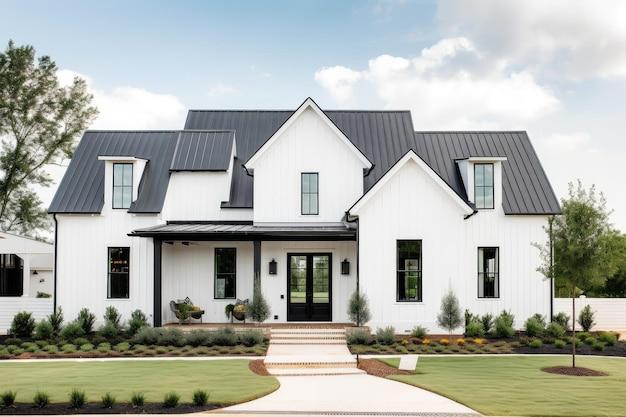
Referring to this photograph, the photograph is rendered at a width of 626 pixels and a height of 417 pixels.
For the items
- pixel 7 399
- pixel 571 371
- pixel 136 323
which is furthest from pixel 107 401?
pixel 136 323

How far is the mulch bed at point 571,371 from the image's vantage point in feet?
57.8

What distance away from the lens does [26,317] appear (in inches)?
1037

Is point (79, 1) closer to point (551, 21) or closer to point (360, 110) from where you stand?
point (360, 110)

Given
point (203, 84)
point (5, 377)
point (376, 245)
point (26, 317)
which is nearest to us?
point (5, 377)

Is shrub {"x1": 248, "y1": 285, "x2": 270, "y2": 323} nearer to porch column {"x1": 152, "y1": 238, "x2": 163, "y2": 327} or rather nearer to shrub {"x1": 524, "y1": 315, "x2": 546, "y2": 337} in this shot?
porch column {"x1": 152, "y1": 238, "x2": 163, "y2": 327}

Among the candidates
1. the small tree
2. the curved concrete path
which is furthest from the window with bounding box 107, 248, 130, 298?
the curved concrete path

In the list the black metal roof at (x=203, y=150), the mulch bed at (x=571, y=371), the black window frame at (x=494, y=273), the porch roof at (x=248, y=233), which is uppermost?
the black metal roof at (x=203, y=150)

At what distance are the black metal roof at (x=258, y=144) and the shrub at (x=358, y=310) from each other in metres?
5.62

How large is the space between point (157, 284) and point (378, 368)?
10.3 m

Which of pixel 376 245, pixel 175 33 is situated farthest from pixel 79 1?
pixel 376 245

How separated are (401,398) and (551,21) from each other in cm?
1514

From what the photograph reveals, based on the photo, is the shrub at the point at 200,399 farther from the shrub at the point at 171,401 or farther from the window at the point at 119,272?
the window at the point at 119,272

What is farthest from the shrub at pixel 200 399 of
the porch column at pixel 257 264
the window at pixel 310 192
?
the window at pixel 310 192

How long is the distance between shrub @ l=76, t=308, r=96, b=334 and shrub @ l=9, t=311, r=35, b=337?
1.85 meters
